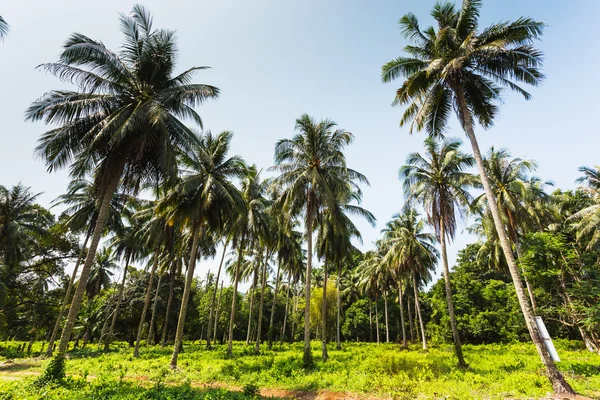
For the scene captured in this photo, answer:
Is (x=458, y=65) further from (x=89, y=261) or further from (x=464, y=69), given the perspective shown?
(x=89, y=261)

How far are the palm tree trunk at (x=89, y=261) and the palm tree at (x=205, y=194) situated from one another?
3640mm

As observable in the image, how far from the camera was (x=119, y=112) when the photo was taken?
11414 mm

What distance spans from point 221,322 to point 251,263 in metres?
12.3

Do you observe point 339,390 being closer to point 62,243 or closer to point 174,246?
point 174,246

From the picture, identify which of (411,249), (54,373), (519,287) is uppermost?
(411,249)

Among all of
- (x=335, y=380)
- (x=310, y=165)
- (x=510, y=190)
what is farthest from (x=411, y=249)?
(x=335, y=380)

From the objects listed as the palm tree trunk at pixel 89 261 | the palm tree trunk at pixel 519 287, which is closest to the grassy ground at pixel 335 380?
the palm tree trunk at pixel 519 287

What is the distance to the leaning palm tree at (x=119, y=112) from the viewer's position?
35.7 feet

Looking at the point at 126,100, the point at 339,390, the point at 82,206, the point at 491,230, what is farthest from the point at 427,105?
the point at 82,206

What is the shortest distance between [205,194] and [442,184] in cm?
1409

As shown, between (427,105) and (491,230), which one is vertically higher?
(427,105)

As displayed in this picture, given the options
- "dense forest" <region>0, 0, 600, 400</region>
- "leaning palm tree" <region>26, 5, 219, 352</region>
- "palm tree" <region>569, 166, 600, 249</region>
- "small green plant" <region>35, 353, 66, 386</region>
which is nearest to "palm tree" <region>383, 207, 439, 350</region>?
"dense forest" <region>0, 0, 600, 400</region>

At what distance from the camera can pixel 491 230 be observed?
24.0m

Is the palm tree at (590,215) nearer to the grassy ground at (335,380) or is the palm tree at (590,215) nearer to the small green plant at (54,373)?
the grassy ground at (335,380)
